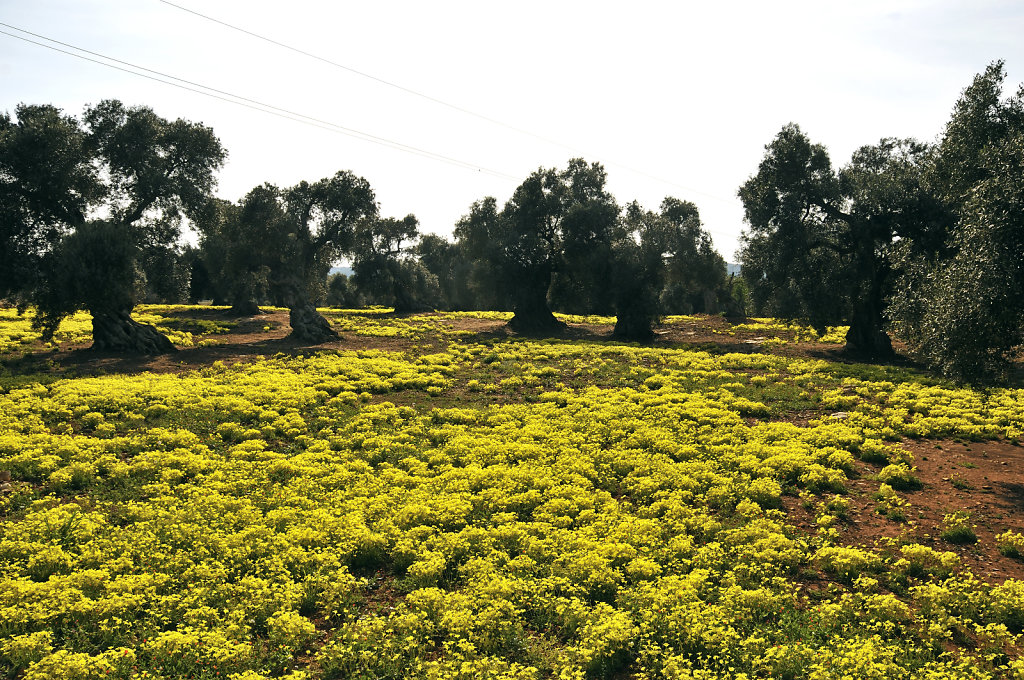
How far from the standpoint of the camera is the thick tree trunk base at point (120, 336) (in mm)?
38684

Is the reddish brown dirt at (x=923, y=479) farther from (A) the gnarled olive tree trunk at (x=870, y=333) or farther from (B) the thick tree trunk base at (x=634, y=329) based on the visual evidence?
(B) the thick tree trunk base at (x=634, y=329)

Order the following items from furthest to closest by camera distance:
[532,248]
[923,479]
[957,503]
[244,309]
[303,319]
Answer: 1. [244,309]
2. [532,248]
3. [303,319]
4. [923,479]
5. [957,503]

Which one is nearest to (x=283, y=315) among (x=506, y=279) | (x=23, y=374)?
(x=506, y=279)

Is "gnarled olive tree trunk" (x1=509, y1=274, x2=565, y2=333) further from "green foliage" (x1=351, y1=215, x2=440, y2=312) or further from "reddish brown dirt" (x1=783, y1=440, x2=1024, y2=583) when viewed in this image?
"reddish brown dirt" (x1=783, y1=440, x2=1024, y2=583)

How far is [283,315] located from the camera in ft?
213

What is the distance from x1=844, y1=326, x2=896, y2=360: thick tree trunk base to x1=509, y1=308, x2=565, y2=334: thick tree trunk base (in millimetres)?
25092

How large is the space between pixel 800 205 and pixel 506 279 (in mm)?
26026

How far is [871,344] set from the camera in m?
42.8

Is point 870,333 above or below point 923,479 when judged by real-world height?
above

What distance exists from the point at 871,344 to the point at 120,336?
52.0 meters

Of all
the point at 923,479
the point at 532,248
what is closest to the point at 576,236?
the point at 532,248

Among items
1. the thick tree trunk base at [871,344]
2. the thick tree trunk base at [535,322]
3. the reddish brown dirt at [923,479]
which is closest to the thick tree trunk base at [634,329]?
the thick tree trunk base at [535,322]

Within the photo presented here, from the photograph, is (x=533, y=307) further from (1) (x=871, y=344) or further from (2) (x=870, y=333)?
(1) (x=871, y=344)

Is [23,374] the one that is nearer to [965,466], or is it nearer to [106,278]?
[106,278]
